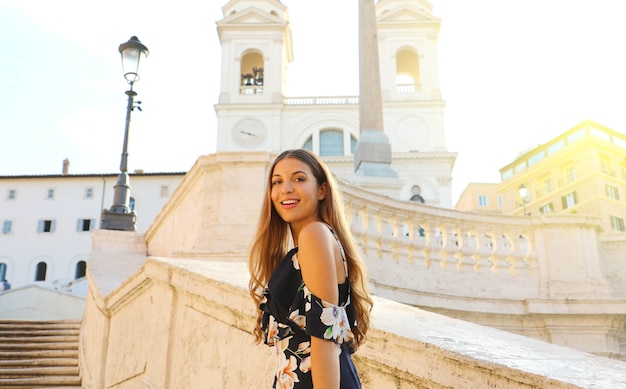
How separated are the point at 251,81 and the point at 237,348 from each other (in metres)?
40.8

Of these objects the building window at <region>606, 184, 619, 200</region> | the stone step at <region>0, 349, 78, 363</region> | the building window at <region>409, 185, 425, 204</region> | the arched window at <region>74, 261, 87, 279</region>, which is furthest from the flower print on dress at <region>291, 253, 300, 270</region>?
the building window at <region>606, 184, 619, 200</region>

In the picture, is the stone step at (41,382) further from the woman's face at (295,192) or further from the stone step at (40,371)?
the woman's face at (295,192)

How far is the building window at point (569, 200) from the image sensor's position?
182 feet

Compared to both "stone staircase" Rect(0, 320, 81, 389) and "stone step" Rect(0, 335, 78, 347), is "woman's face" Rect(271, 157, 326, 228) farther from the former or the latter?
"stone step" Rect(0, 335, 78, 347)

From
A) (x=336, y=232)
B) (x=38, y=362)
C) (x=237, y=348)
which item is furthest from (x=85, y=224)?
(x=336, y=232)

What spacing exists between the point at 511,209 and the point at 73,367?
63186 mm

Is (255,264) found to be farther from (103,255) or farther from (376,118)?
(376,118)

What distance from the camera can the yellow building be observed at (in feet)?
176

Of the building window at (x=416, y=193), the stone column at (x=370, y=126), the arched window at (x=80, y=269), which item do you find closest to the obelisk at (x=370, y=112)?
the stone column at (x=370, y=126)

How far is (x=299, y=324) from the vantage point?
5.86 feet

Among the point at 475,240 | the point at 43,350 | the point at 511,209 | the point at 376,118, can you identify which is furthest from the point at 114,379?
the point at 511,209

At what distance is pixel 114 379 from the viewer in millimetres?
5504

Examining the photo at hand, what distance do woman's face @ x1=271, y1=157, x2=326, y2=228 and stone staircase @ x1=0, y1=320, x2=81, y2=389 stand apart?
21.5ft

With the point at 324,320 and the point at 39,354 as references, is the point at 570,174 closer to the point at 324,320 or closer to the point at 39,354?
the point at 39,354
